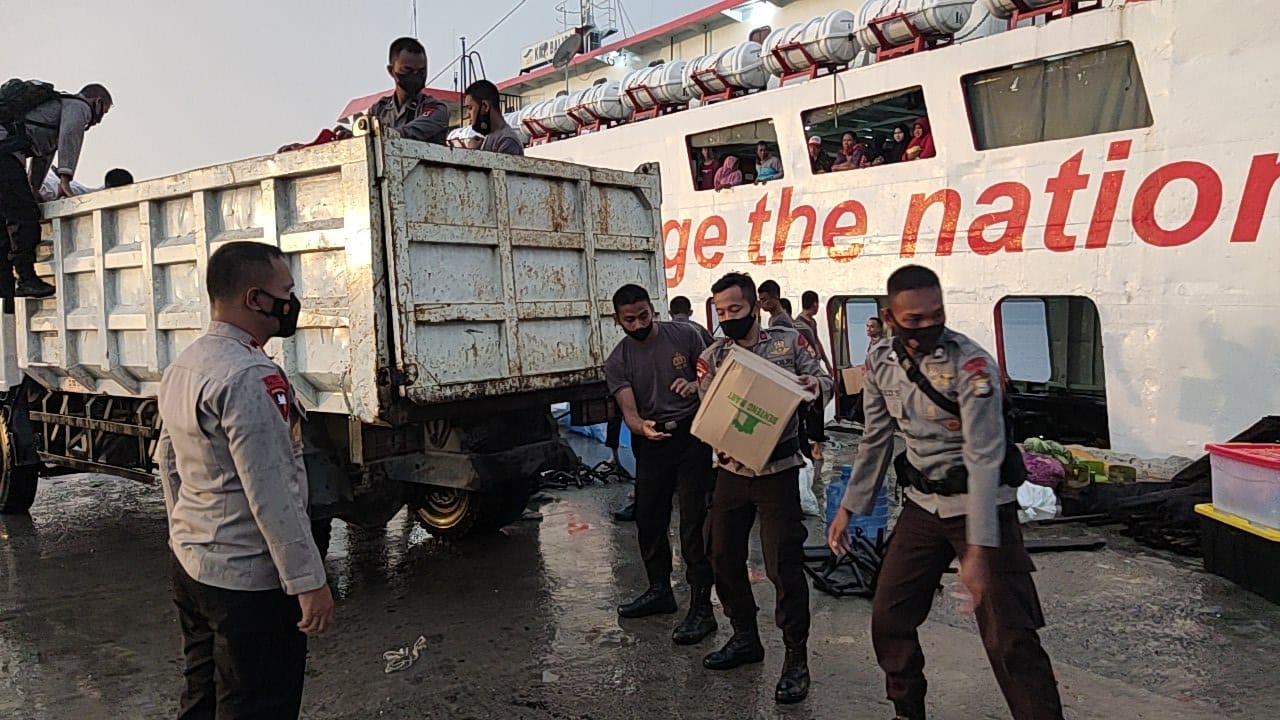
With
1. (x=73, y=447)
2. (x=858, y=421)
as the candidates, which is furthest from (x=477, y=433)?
(x=858, y=421)

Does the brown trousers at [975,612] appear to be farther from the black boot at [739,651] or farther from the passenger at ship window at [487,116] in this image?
the passenger at ship window at [487,116]

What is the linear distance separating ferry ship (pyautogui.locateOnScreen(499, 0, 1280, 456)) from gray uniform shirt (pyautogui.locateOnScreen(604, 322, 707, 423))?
465cm

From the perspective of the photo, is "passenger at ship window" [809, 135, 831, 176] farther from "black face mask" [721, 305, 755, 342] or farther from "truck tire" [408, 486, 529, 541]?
"black face mask" [721, 305, 755, 342]

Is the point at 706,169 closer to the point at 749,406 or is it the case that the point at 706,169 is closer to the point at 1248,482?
the point at 1248,482

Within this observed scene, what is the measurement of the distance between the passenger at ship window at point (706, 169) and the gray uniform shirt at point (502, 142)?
18.9ft

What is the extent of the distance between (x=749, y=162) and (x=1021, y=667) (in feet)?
30.4

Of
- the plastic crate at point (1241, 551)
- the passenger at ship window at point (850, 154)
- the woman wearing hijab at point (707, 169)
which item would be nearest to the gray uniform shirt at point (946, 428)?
the plastic crate at point (1241, 551)

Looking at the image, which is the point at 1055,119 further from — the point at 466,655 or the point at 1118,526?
the point at 466,655

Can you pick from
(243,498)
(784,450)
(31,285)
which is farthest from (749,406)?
(31,285)

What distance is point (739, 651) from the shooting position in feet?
12.8

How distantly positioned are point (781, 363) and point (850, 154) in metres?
6.26

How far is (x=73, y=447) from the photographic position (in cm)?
655

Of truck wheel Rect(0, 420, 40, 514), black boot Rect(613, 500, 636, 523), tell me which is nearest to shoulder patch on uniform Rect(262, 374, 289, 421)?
black boot Rect(613, 500, 636, 523)

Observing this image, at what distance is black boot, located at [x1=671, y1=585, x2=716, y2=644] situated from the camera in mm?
4230
